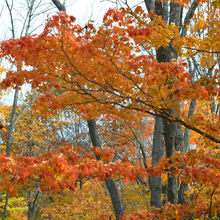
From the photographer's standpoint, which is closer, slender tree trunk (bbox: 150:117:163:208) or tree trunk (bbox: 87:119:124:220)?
slender tree trunk (bbox: 150:117:163:208)

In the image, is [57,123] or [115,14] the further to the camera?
[57,123]

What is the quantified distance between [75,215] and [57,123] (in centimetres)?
497

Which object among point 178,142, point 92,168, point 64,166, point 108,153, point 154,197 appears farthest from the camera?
point 154,197

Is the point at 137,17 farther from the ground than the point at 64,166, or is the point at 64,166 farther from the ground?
the point at 137,17

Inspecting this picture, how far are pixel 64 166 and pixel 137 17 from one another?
2.79m

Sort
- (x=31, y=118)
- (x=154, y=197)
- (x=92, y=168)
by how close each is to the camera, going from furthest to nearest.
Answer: (x=31, y=118) < (x=154, y=197) < (x=92, y=168)

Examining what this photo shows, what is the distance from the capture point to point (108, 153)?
12.4ft

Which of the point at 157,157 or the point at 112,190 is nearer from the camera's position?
the point at 157,157

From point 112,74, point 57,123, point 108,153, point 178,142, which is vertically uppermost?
point 57,123

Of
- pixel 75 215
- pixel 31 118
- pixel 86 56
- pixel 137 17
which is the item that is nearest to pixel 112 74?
pixel 86 56

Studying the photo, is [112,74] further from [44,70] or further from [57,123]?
[57,123]

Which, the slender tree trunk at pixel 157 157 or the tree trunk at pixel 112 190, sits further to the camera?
the tree trunk at pixel 112 190

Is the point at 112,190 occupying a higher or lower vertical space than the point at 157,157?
lower

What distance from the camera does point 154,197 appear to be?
5.49m
